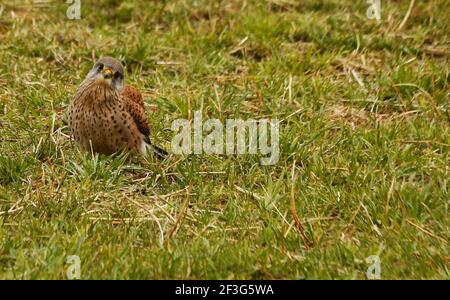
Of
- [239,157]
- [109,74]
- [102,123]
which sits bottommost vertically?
[239,157]

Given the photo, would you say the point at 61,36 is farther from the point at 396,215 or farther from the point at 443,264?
the point at 443,264

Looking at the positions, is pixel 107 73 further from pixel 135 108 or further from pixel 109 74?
pixel 135 108

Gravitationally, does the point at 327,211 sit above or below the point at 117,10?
below

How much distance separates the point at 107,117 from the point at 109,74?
0.26m

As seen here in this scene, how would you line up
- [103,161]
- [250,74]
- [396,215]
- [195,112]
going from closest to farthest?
[396,215]
[103,161]
[195,112]
[250,74]

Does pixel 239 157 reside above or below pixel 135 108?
below

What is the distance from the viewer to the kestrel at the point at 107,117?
19.8ft

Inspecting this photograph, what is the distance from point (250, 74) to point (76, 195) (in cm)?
235

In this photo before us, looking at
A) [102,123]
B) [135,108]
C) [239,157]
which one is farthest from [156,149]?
[239,157]

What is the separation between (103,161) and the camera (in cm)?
588

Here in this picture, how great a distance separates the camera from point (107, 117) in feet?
20.0

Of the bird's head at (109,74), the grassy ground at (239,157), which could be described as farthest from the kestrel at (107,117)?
the grassy ground at (239,157)

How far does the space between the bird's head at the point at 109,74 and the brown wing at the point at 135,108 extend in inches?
2.4

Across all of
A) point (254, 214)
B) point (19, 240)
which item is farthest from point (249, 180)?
point (19, 240)
